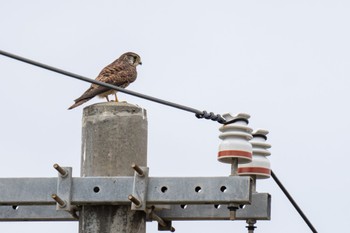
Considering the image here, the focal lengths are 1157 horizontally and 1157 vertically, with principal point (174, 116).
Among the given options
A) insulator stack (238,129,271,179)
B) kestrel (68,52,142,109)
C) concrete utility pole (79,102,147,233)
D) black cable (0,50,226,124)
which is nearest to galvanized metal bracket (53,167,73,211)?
concrete utility pole (79,102,147,233)

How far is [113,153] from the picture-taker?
738 cm

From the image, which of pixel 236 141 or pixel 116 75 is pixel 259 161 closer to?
pixel 236 141

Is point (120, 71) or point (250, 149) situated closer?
point (250, 149)

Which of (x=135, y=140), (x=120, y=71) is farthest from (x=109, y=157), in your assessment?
(x=120, y=71)

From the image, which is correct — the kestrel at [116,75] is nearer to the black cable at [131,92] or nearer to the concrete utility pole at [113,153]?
the black cable at [131,92]

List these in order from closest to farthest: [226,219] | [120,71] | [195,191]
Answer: [195,191]
[226,219]
[120,71]

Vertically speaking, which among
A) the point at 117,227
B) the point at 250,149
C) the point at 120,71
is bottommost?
the point at 117,227

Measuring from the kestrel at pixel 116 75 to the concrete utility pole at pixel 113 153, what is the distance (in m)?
4.77

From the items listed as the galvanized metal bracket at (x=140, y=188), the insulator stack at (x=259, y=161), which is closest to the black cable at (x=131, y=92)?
the insulator stack at (x=259, y=161)

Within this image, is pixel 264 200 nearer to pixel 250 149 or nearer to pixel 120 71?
pixel 250 149

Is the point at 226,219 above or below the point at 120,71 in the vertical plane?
below

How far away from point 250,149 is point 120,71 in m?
6.62

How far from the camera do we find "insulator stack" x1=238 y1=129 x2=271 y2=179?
25.3 feet

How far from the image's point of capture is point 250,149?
7.32 meters
